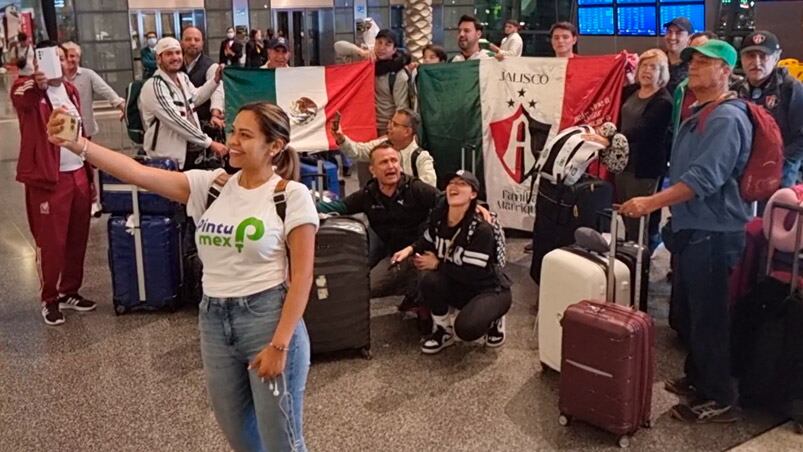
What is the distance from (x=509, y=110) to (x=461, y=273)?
2428 millimetres

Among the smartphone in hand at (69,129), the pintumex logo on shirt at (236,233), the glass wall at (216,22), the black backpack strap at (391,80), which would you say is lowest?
the pintumex logo on shirt at (236,233)

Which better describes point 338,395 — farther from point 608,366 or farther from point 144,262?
point 144,262

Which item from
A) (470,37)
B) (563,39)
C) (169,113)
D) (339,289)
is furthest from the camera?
(470,37)

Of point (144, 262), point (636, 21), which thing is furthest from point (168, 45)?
point (636, 21)

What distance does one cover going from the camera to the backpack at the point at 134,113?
548cm

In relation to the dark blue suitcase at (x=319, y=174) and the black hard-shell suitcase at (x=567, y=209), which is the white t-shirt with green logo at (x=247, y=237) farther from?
the dark blue suitcase at (x=319, y=174)

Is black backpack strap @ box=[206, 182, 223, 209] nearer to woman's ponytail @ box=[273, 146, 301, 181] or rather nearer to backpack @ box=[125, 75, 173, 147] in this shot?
woman's ponytail @ box=[273, 146, 301, 181]

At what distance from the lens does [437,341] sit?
4363 millimetres

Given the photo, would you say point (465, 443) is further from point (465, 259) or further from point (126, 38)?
point (126, 38)

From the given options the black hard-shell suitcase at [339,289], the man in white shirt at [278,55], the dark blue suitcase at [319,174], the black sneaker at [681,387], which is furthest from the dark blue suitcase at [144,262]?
the black sneaker at [681,387]

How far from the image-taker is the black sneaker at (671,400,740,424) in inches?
137

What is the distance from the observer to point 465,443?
3373 millimetres

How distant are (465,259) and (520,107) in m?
2.38

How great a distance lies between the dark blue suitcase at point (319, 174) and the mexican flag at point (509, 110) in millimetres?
887
